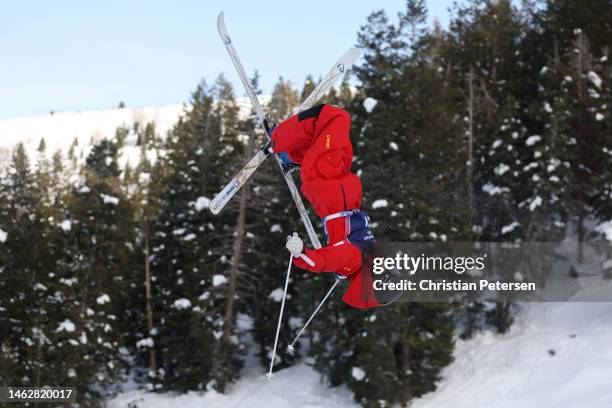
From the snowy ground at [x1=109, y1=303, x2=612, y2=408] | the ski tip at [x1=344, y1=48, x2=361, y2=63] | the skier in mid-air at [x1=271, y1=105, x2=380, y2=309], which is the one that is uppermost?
the ski tip at [x1=344, y1=48, x2=361, y2=63]

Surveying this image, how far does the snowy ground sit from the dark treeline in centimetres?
72

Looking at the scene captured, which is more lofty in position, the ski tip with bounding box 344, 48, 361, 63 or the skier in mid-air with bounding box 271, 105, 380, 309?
the ski tip with bounding box 344, 48, 361, 63

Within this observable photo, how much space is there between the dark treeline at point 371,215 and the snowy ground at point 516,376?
0.72 m

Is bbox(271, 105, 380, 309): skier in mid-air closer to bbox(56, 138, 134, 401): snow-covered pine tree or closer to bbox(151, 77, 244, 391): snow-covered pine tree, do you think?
bbox(151, 77, 244, 391): snow-covered pine tree

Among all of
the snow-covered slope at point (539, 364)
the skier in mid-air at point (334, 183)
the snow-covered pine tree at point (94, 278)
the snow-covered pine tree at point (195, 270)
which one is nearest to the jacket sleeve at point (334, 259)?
the skier in mid-air at point (334, 183)

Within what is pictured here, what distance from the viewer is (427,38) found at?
75.1 ft

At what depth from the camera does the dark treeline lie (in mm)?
19672

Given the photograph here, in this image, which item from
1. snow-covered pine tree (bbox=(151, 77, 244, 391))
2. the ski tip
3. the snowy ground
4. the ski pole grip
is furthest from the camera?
snow-covered pine tree (bbox=(151, 77, 244, 391))

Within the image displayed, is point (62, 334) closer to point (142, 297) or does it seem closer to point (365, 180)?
point (142, 297)

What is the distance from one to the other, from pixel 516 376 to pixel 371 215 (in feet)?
24.3

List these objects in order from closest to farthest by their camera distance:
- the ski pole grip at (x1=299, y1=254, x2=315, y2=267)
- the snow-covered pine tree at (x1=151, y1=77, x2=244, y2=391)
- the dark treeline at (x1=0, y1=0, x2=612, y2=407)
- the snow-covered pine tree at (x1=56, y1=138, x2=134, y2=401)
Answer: the ski pole grip at (x1=299, y1=254, x2=315, y2=267) < the dark treeline at (x1=0, y1=0, x2=612, y2=407) < the snow-covered pine tree at (x1=56, y1=138, x2=134, y2=401) < the snow-covered pine tree at (x1=151, y1=77, x2=244, y2=391)

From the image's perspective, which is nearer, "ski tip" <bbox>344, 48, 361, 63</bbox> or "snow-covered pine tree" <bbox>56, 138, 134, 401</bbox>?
"ski tip" <bbox>344, 48, 361, 63</bbox>

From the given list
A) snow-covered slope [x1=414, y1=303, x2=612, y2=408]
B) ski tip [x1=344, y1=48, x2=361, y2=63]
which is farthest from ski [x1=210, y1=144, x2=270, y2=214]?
snow-covered slope [x1=414, y1=303, x2=612, y2=408]

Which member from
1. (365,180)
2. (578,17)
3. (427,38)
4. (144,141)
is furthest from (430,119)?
(144,141)
